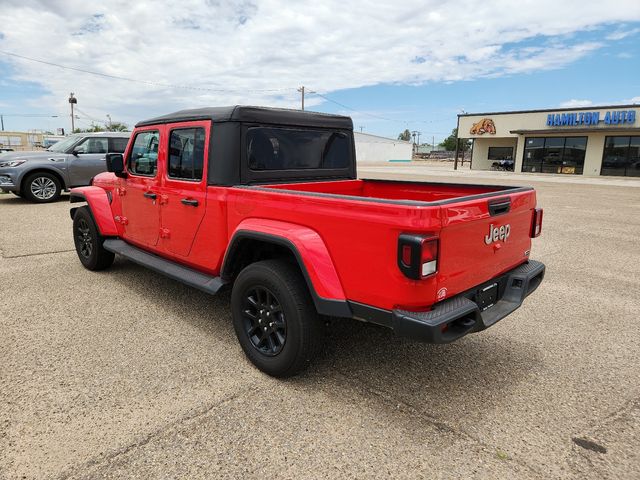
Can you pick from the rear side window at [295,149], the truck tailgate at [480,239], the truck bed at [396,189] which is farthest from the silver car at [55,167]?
the truck tailgate at [480,239]

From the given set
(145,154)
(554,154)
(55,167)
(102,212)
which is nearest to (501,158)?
(554,154)

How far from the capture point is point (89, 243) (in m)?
5.41

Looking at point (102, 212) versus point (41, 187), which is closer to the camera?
point (102, 212)

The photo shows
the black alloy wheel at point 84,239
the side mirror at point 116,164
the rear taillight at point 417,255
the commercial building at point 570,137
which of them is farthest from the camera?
the commercial building at point 570,137

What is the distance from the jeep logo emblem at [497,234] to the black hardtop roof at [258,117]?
6.42 ft

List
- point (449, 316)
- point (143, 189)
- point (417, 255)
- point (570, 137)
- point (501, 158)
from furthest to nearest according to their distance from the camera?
point (501, 158)
point (570, 137)
point (143, 189)
point (449, 316)
point (417, 255)

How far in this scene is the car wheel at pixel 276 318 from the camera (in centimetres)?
279

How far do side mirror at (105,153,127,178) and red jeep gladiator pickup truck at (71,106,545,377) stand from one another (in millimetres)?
14

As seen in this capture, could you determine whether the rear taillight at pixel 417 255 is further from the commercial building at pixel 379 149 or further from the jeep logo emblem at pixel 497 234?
the commercial building at pixel 379 149

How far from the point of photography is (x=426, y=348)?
355 centimetres

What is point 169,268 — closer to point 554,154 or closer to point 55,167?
point 55,167

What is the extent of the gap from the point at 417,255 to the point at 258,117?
199 cm

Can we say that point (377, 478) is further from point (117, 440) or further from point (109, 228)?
point (109, 228)

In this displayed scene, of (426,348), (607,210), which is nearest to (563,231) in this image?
(607,210)
